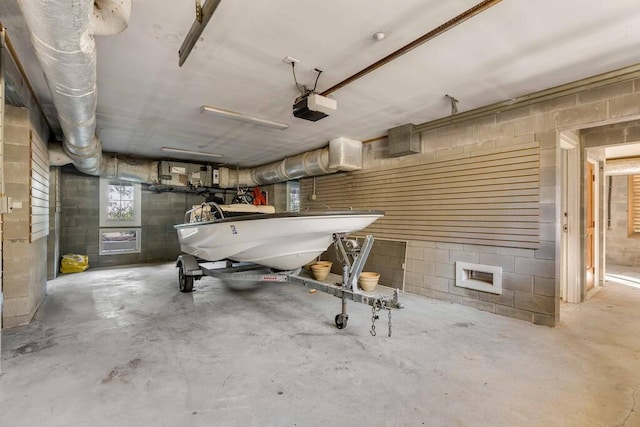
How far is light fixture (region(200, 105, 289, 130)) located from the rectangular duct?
169 centimetres

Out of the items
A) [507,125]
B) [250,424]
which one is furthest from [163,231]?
[507,125]

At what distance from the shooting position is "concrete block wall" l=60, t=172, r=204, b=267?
6875 mm

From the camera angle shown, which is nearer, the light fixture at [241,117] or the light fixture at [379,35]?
the light fixture at [379,35]

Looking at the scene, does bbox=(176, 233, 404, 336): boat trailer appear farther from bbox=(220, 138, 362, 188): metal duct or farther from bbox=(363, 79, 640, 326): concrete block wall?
bbox=(220, 138, 362, 188): metal duct

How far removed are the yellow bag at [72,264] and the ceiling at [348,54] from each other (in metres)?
3.59

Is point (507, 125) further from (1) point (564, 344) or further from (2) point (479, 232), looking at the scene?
(1) point (564, 344)

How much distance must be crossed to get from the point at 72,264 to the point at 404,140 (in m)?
7.07

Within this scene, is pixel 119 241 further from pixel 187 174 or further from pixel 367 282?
pixel 367 282

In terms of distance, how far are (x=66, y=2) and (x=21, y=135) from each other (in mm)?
2999

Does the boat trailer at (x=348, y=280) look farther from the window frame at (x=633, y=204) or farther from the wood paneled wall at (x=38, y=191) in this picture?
the window frame at (x=633, y=204)

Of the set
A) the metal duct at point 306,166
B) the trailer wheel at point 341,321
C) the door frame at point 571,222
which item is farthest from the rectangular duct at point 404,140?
the trailer wheel at point 341,321

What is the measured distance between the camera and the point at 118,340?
2.87 metres

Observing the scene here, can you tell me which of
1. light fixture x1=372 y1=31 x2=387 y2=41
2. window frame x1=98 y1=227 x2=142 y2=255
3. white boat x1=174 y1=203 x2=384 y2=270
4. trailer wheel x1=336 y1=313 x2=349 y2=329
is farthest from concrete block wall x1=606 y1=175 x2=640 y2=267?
window frame x1=98 y1=227 x2=142 y2=255

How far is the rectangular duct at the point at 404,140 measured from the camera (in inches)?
179
